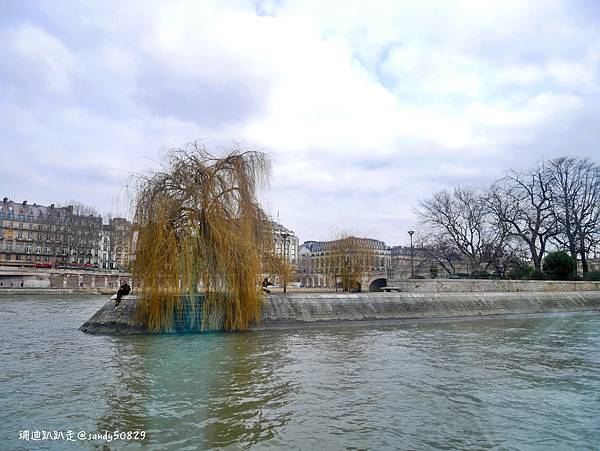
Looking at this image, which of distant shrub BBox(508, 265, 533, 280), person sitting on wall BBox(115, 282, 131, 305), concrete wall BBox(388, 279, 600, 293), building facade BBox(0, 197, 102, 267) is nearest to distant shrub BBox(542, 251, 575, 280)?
distant shrub BBox(508, 265, 533, 280)

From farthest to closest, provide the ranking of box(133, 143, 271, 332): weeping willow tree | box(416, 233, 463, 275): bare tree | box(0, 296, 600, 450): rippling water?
box(416, 233, 463, 275): bare tree → box(133, 143, 271, 332): weeping willow tree → box(0, 296, 600, 450): rippling water

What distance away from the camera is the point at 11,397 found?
8562mm

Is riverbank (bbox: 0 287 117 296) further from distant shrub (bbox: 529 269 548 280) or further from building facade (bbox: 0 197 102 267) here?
distant shrub (bbox: 529 269 548 280)

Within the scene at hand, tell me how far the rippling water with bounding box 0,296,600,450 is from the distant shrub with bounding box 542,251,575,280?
28.8 meters

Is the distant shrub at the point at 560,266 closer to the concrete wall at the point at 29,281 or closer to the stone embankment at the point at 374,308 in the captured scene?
the stone embankment at the point at 374,308

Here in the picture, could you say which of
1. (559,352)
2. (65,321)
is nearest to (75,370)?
(65,321)

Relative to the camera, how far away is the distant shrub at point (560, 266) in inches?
1641

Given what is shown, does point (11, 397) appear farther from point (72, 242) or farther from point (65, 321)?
point (72, 242)

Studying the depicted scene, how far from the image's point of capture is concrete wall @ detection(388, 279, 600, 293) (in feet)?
106

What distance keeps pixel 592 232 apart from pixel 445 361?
40.9 m

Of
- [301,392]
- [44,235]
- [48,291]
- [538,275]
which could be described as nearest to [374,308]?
[301,392]

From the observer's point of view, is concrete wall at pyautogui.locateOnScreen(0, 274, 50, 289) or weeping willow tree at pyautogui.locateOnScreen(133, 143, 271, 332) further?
concrete wall at pyautogui.locateOnScreen(0, 274, 50, 289)

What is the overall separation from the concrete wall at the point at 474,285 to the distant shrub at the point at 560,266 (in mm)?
3689

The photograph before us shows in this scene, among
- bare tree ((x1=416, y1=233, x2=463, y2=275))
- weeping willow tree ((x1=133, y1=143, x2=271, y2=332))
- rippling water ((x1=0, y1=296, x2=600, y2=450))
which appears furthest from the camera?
bare tree ((x1=416, y1=233, x2=463, y2=275))
